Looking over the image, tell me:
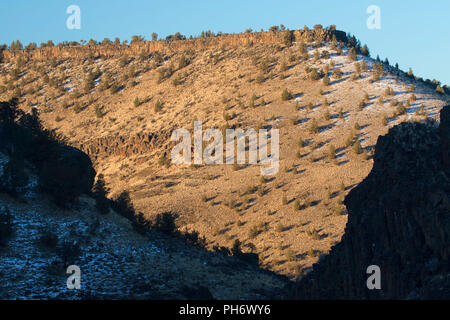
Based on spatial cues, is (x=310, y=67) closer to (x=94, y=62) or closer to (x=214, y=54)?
(x=214, y=54)

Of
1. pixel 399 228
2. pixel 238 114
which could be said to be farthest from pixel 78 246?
pixel 238 114

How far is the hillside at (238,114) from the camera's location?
48.2 m

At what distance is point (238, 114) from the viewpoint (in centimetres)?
6819

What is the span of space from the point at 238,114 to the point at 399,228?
167 ft

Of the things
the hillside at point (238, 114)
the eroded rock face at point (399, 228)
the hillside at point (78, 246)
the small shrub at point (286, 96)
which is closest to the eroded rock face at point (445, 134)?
the eroded rock face at point (399, 228)

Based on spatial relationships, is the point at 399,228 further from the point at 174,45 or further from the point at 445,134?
the point at 174,45

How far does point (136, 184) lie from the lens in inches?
2372

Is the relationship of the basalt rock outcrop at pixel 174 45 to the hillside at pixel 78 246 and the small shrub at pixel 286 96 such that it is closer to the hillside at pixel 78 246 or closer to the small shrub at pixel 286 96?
the small shrub at pixel 286 96

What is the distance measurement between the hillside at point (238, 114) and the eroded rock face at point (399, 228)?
58.8 feet

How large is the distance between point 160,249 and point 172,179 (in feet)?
99.6

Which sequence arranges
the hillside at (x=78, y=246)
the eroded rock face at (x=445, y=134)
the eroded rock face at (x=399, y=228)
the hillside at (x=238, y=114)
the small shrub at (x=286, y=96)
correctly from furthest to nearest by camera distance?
1. the small shrub at (x=286, y=96)
2. the hillside at (x=238, y=114)
3. the hillside at (x=78, y=246)
4. the eroded rock face at (x=445, y=134)
5. the eroded rock face at (x=399, y=228)

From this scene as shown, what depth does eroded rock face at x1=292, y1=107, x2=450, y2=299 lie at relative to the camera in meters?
17.1
